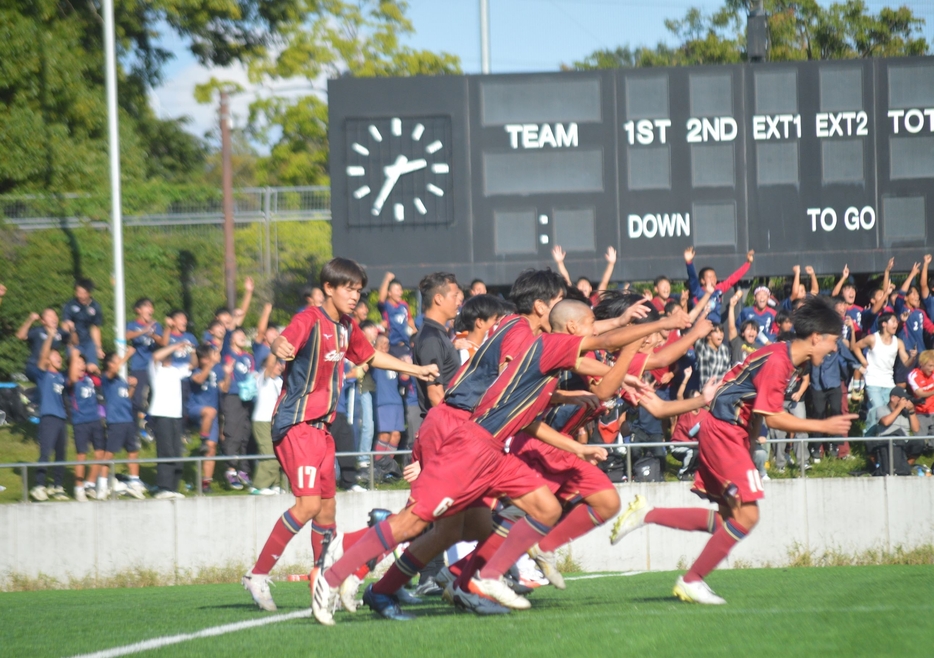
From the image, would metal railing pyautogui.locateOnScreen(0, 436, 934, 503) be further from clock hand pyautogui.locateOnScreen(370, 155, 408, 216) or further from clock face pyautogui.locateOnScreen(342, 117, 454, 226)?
clock hand pyautogui.locateOnScreen(370, 155, 408, 216)

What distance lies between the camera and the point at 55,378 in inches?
525

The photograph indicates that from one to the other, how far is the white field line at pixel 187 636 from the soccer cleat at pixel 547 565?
1.85 m

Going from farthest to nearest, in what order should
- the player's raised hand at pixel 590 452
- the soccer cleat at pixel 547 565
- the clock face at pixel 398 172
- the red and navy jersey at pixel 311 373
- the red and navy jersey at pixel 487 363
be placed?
the clock face at pixel 398 172 < the soccer cleat at pixel 547 565 < the red and navy jersey at pixel 311 373 < the player's raised hand at pixel 590 452 < the red and navy jersey at pixel 487 363

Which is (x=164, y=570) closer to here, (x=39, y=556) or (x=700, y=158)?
(x=39, y=556)

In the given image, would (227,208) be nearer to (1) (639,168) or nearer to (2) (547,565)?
(1) (639,168)

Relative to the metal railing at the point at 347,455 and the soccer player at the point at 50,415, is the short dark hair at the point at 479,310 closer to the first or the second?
the metal railing at the point at 347,455

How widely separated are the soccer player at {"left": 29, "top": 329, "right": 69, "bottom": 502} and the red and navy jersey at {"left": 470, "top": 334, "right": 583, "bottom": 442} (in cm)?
885

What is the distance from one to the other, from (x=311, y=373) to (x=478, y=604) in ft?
6.18

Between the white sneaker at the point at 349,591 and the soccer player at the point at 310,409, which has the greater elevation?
the soccer player at the point at 310,409

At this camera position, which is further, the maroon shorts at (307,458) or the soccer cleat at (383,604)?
the maroon shorts at (307,458)

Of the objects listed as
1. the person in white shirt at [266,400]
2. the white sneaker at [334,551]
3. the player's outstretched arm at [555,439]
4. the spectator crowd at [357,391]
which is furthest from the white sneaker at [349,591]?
the person in white shirt at [266,400]

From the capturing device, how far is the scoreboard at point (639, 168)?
15.7 metres

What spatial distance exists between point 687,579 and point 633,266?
30.6 feet

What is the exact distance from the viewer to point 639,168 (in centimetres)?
1593
